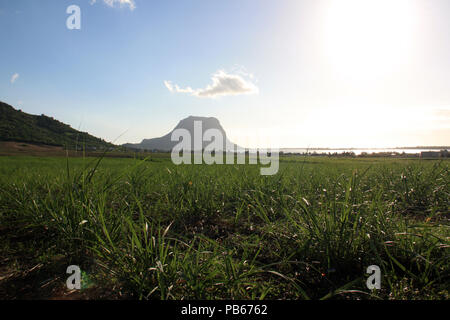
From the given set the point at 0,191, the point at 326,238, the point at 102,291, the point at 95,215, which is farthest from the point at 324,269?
the point at 0,191

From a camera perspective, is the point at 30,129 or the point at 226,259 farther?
the point at 30,129

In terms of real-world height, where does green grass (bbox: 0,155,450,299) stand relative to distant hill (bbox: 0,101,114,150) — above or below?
below

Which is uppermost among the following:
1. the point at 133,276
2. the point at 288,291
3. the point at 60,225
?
the point at 60,225

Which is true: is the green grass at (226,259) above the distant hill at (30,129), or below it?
below

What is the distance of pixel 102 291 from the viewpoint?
1.13 m

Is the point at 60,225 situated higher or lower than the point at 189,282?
higher

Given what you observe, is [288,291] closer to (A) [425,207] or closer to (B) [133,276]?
(B) [133,276]

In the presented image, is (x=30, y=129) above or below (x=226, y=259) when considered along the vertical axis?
above

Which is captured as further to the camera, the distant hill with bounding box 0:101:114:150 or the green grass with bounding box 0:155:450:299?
the distant hill with bounding box 0:101:114:150

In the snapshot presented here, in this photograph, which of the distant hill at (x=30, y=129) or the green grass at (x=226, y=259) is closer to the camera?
the green grass at (x=226, y=259)

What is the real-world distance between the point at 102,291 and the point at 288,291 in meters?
1.05
